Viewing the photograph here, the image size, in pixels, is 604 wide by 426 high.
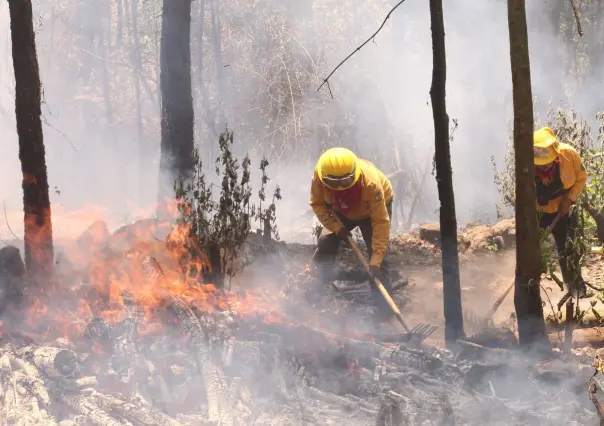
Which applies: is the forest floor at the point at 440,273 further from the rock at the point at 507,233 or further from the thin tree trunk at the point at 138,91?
the thin tree trunk at the point at 138,91

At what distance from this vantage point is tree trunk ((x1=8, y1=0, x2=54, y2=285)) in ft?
20.2

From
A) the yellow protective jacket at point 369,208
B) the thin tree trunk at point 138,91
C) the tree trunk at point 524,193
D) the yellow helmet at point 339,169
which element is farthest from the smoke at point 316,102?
the tree trunk at point 524,193

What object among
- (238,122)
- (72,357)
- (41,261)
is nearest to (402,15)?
(238,122)

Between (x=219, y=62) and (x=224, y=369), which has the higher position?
(x=219, y=62)

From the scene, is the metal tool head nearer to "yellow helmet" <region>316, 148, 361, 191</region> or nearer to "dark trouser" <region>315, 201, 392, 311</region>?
"dark trouser" <region>315, 201, 392, 311</region>

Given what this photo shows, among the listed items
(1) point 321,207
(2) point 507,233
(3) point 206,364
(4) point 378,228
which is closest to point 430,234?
(2) point 507,233

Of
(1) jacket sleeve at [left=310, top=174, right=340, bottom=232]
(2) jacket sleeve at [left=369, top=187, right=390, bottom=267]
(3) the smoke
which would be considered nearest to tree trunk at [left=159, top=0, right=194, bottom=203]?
(1) jacket sleeve at [left=310, top=174, right=340, bottom=232]

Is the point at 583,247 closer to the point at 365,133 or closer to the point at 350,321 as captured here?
the point at 350,321

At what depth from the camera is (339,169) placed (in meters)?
6.46

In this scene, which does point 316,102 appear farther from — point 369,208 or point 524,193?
point 524,193

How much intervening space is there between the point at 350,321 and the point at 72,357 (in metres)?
3.14

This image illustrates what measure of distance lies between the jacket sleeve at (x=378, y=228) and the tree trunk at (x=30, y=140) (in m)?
3.26

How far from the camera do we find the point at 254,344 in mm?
5262

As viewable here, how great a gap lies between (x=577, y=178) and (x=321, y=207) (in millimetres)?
2634
